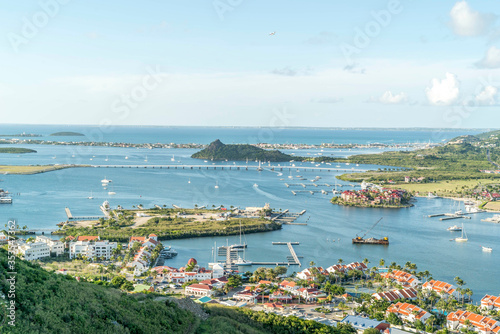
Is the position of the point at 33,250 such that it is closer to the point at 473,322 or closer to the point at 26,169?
the point at 473,322

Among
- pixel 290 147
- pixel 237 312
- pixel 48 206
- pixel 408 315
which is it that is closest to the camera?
pixel 237 312

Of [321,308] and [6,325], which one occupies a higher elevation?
[6,325]

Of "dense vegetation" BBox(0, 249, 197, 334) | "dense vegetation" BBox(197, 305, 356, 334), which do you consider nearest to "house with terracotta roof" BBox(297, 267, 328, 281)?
"dense vegetation" BBox(197, 305, 356, 334)

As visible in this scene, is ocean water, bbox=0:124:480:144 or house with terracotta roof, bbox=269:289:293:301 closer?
house with terracotta roof, bbox=269:289:293:301

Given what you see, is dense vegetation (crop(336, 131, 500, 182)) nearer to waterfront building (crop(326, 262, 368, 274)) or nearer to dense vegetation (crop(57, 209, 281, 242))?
dense vegetation (crop(57, 209, 281, 242))

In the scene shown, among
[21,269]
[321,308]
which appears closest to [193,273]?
[321,308]

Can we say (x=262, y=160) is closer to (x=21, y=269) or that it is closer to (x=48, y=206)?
(x=48, y=206)
